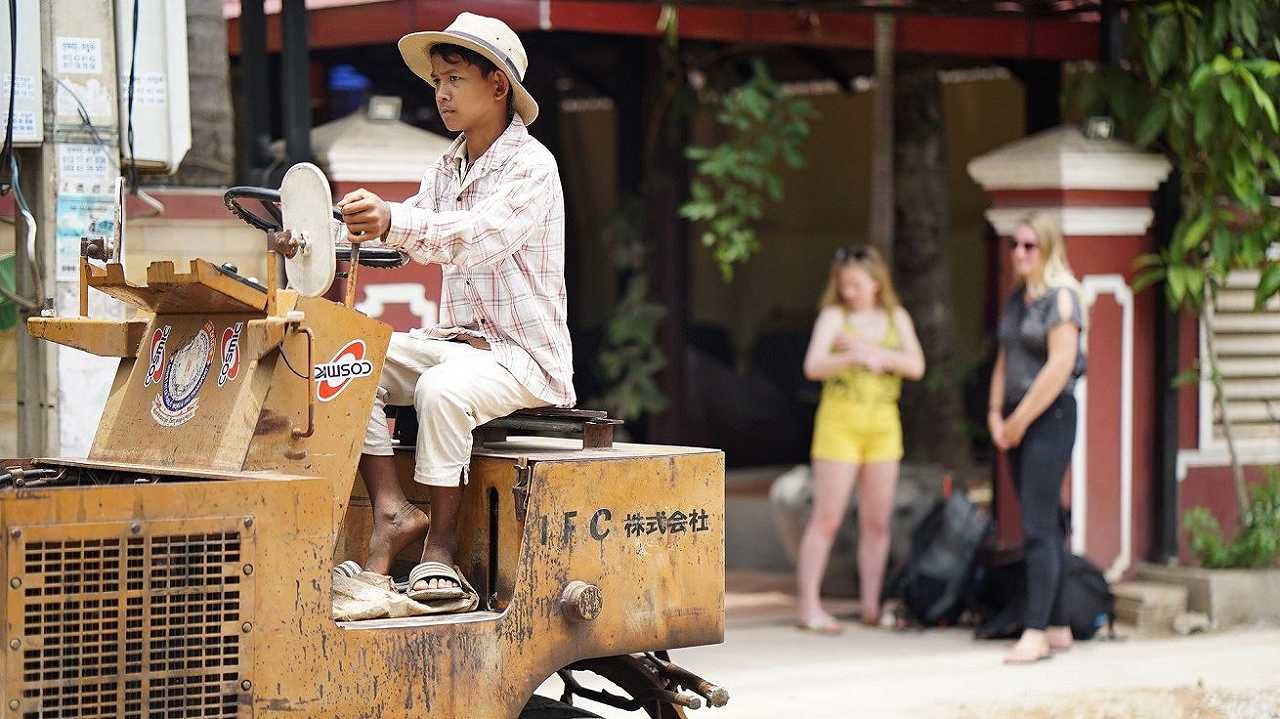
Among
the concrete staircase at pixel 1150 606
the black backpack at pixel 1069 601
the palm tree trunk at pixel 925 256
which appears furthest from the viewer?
the palm tree trunk at pixel 925 256

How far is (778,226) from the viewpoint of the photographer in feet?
52.9

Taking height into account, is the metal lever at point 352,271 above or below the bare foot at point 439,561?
above

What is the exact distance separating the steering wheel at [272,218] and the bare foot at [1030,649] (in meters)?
3.79

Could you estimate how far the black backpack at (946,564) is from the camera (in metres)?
8.73

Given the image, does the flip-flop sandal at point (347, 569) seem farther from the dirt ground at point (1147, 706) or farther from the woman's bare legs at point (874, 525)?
the woman's bare legs at point (874, 525)

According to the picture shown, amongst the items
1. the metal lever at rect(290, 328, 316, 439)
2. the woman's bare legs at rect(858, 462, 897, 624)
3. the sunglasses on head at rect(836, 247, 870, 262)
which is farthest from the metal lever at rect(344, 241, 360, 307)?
the woman's bare legs at rect(858, 462, 897, 624)

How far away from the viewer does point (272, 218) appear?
523 centimetres

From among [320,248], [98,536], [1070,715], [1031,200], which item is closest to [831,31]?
[1031,200]

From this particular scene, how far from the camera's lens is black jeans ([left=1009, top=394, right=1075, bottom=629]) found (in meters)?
8.20

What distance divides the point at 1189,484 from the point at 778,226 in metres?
6.83

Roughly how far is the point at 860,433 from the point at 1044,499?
0.99 m

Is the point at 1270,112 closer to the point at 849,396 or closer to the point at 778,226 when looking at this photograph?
the point at 849,396

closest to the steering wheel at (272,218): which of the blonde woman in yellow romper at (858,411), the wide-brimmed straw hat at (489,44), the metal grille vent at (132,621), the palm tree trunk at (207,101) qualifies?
the wide-brimmed straw hat at (489,44)

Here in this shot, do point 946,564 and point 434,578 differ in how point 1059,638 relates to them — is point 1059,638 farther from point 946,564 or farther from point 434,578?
point 434,578
